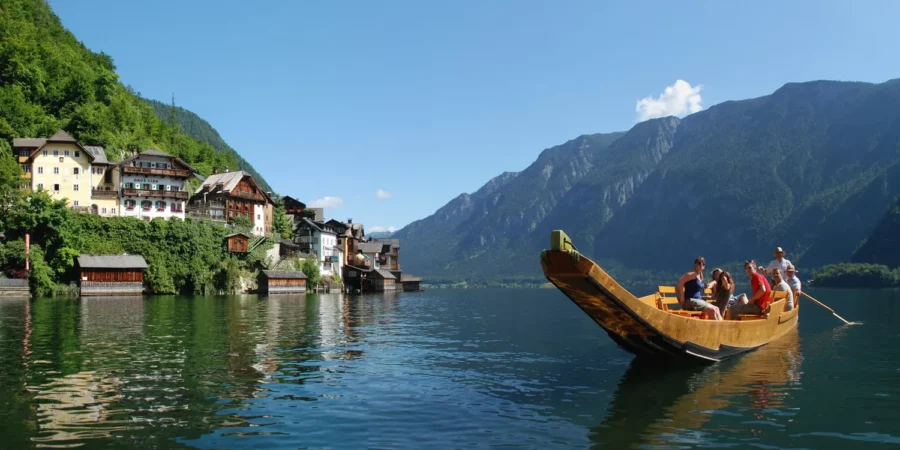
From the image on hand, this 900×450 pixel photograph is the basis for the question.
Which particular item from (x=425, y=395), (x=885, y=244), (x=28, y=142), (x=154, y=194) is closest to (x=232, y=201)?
(x=154, y=194)

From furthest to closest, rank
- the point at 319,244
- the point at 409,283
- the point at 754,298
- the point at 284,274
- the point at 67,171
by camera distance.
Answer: the point at 409,283 < the point at 319,244 < the point at 284,274 < the point at 67,171 < the point at 754,298

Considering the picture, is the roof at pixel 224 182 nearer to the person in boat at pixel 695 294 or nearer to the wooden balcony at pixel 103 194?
the wooden balcony at pixel 103 194

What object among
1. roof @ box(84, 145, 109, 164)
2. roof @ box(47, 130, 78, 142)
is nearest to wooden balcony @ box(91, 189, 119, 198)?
roof @ box(84, 145, 109, 164)

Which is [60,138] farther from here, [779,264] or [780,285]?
[780,285]

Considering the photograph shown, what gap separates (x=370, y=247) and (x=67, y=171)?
65.4 m

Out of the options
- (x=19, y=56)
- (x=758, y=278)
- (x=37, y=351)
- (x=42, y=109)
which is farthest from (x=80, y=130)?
(x=758, y=278)

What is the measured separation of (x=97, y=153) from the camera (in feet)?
299

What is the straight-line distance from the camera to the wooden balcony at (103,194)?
8725 cm

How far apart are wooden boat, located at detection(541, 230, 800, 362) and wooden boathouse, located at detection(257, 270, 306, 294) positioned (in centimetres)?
8222

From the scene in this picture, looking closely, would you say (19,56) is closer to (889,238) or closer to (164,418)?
(164,418)

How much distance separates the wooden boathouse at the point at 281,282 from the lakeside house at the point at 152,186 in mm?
14977

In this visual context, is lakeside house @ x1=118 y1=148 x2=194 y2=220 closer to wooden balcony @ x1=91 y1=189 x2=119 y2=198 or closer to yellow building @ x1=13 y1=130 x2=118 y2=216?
wooden balcony @ x1=91 y1=189 x2=119 y2=198

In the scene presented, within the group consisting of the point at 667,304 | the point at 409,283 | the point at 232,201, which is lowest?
the point at 409,283

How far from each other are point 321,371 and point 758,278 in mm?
16175
